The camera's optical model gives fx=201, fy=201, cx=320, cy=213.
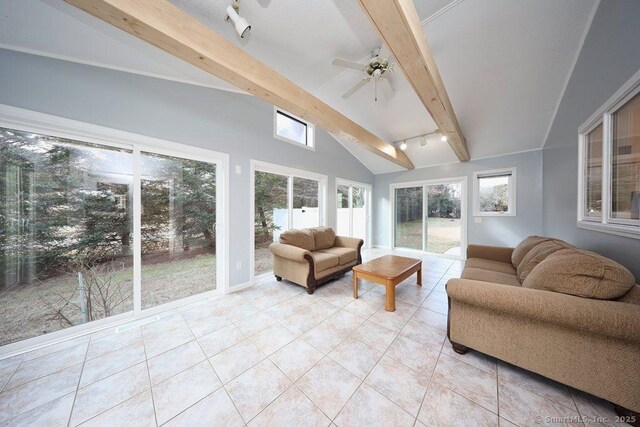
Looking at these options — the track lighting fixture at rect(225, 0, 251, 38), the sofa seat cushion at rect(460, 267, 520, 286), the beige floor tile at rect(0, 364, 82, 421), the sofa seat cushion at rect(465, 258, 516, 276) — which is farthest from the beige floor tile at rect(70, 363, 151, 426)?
the sofa seat cushion at rect(465, 258, 516, 276)

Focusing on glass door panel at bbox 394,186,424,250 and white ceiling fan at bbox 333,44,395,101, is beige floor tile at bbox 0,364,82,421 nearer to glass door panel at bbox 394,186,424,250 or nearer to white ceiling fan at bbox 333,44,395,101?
white ceiling fan at bbox 333,44,395,101

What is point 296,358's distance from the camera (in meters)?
1.61

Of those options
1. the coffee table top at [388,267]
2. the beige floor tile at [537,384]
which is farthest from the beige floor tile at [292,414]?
the coffee table top at [388,267]

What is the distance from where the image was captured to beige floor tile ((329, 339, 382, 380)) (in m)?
1.49

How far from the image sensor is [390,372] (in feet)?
4.80

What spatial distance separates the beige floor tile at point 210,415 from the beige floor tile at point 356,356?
29.4 inches

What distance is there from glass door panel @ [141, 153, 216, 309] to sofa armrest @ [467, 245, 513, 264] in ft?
12.9

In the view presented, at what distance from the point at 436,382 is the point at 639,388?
969mm

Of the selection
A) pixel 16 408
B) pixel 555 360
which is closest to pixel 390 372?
pixel 555 360

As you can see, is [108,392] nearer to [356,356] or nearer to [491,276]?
[356,356]

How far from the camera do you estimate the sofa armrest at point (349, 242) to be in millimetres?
3718

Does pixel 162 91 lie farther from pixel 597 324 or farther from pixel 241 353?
pixel 597 324

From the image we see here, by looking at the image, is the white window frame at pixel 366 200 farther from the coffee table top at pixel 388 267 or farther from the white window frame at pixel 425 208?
the coffee table top at pixel 388 267

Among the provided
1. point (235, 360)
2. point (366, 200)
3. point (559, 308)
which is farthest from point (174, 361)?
point (366, 200)
